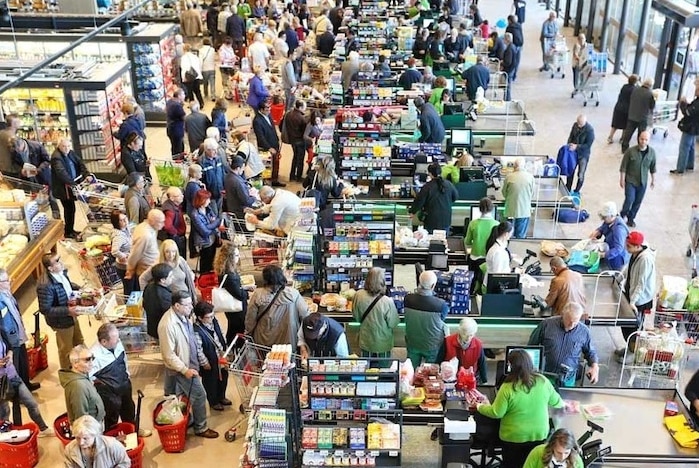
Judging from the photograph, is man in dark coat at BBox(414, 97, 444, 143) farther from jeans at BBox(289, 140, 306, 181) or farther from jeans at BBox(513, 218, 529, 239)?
jeans at BBox(513, 218, 529, 239)

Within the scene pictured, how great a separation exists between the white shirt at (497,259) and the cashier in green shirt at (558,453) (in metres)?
3.10

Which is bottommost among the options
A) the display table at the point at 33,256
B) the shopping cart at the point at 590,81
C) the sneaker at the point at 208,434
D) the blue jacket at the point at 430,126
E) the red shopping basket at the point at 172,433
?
the sneaker at the point at 208,434

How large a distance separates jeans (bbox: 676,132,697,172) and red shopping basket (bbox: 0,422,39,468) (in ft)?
39.0

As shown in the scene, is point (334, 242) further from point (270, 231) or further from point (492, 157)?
point (492, 157)

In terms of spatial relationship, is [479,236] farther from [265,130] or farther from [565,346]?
[265,130]

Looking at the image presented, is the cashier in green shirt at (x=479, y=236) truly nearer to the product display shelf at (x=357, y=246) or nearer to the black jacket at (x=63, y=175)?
the product display shelf at (x=357, y=246)

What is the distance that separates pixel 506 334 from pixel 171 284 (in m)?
3.62

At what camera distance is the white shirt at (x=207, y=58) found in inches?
687

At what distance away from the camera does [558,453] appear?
5.60m

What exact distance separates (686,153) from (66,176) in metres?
10.8

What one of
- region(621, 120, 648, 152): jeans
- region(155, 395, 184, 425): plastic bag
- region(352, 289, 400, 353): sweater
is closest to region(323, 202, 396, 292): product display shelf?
region(352, 289, 400, 353): sweater

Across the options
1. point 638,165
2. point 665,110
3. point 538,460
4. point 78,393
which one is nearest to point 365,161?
point 638,165

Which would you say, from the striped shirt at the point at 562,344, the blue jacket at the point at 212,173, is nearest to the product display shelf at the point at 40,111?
the blue jacket at the point at 212,173

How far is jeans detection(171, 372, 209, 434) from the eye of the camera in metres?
7.71
